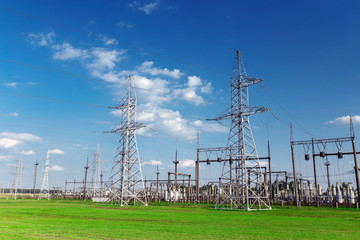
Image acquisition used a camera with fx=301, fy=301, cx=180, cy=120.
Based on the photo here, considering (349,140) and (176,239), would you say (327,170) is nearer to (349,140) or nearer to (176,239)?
(349,140)

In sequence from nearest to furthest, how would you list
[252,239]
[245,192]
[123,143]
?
[252,239]
[245,192]
[123,143]

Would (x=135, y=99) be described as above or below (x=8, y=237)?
above

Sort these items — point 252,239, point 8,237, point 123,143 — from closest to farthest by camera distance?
point 8,237 → point 252,239 → point 123,143

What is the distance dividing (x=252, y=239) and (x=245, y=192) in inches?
972

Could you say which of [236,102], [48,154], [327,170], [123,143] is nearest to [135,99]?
[123,143]

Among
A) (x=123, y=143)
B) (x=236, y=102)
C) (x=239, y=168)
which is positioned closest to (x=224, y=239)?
(x=239, y=168)

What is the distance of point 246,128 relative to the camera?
36.5 m

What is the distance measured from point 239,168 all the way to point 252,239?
24.6m

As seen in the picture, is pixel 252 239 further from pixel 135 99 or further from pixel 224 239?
pixel 135 99

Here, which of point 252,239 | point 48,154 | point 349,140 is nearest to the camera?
point 252,239

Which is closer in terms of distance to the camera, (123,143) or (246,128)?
(246,128)

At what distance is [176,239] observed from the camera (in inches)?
463

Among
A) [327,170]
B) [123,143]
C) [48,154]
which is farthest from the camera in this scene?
[48,154]

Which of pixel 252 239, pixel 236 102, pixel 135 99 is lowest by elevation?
pixel 252 239
